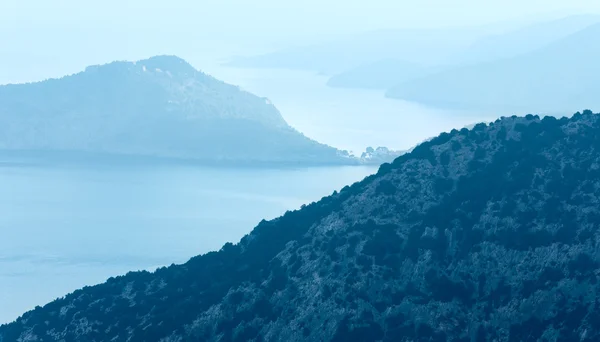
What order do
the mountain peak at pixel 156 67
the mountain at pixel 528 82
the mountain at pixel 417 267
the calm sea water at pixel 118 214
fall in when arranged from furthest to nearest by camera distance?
the mountain at pixel 528 82 → the mountain peak at pixel 156 67 → the calm sea water at pixel 118 214 → the mountain at pixel 417 267

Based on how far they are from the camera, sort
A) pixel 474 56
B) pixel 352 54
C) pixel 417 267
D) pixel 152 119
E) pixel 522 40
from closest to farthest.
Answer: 1. pixel 417 267
2. pixel 152 119
3. pixel 474 56
4. pixel 522 40
5. pixel 352 54

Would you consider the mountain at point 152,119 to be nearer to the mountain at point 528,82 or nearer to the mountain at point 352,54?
the mountain at point 528,82

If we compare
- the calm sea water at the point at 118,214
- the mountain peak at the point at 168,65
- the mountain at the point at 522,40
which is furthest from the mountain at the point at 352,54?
the calm sea water at the point at 118,214

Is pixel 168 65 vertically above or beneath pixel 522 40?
beneath

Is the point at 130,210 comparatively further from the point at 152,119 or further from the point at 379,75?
the point at 379,75

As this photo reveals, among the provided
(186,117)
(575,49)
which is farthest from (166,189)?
(575,49)

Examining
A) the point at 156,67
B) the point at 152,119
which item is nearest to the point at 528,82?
the point at 156,67
